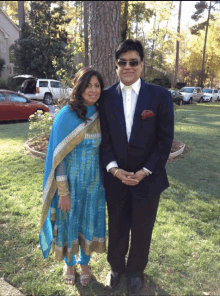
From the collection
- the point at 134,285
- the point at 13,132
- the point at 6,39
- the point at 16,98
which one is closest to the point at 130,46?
the point at 134,285

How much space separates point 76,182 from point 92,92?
0.79m

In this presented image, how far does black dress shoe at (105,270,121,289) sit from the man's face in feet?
5.94

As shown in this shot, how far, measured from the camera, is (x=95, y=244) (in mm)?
2486

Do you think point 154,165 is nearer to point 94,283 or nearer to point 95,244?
point 95,244

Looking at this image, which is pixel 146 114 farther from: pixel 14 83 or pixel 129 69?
pixel 14 83

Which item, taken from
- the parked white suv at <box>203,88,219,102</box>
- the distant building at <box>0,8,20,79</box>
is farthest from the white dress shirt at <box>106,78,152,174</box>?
the distant building at <box>0,8,20,79</box>

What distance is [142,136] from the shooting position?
6.74 ft

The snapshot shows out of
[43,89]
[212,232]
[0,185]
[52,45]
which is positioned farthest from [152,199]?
[52,45]

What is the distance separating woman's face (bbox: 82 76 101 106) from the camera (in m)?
2.10

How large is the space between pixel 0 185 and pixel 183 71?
153 ft

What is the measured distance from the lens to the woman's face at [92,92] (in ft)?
6.88

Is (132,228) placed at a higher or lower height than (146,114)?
lower

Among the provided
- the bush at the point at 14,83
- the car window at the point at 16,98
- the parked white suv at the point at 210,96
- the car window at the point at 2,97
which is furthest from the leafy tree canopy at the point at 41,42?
the parked white suv at the point at 210,96

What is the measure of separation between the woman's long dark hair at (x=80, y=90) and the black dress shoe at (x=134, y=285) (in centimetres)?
159
